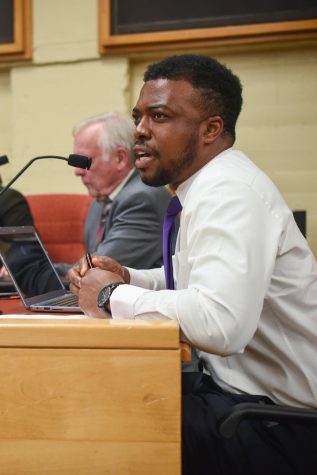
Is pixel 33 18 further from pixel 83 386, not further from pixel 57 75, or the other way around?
pixel 83 386

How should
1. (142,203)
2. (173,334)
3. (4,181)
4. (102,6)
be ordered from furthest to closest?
(4,181) < (102,6) < (142,203) < (173,334)

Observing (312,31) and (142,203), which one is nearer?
(142,203)

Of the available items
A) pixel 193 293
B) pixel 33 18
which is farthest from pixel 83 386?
pixel 33 18

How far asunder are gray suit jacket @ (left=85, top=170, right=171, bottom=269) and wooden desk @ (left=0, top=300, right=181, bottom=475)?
3.77 feet

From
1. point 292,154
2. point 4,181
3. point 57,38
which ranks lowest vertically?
point 4,181

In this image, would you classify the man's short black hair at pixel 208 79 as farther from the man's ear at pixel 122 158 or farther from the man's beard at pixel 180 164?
the man's ear at pixel 122 158

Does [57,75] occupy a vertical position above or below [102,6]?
below

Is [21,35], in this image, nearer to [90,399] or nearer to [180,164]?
[180,164]

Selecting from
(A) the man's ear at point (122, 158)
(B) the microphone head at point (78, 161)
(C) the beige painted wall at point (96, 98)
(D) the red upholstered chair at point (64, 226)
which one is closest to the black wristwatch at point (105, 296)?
(B) the microphone head at point (78, 161)

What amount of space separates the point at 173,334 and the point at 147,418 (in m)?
0.13

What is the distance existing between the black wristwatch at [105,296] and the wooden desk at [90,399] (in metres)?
0.23

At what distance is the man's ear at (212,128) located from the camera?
123 centimetres

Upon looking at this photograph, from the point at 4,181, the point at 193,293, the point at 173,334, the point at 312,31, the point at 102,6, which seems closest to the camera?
the point at 173,334

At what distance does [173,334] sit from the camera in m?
0.82
